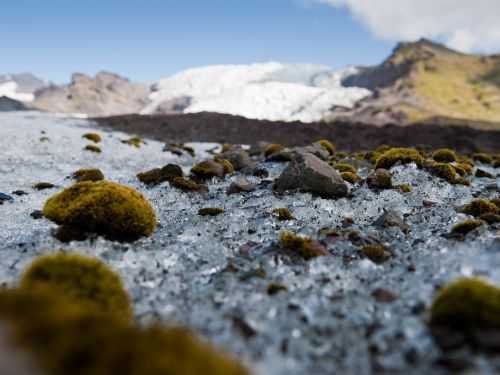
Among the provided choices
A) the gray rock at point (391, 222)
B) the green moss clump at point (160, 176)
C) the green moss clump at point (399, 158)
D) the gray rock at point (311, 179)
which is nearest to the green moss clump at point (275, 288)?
the gray rock at point (391, 222)

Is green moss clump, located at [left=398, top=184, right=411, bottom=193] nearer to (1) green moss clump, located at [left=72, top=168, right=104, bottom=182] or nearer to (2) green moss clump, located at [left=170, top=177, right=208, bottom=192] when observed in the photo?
(2) green moss clump, located at [left=170, top=177, right=208, bottom=192]

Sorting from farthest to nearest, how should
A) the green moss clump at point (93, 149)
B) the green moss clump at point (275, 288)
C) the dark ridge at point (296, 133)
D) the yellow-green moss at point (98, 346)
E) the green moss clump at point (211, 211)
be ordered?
the dark ridge at point (296, 133) < the green moss clump at point (93, 149) < the green moss clump at point (211, 211) < the green moss clump at point (275, 288) < the yellow-green moss at point (98, 346)

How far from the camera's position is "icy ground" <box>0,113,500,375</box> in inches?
274

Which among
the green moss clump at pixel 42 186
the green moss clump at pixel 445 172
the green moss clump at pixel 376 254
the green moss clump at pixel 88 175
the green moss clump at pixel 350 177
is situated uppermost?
the green moss clump at pixel 445 172

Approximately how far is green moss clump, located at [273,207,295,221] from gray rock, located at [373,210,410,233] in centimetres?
324

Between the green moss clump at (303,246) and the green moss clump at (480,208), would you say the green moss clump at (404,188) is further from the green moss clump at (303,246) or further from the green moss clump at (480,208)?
the green moss clump at (303,246)

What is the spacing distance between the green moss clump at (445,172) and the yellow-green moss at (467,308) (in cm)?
1385

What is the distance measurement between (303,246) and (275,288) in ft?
8.39

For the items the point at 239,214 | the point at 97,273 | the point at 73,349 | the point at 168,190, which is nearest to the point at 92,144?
the point at 168,190

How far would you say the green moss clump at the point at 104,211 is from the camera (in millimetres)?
11781

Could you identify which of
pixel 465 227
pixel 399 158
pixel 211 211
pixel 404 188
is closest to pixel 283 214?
pixel 211 211

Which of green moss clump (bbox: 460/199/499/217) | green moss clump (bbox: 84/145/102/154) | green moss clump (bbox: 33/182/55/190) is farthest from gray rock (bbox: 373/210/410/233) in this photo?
green moss clump (bbox: 84/145/102/154)

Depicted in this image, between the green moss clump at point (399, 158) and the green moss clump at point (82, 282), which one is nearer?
the green moss clump at point (82, 282)

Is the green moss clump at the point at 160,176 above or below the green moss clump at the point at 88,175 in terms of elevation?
above
